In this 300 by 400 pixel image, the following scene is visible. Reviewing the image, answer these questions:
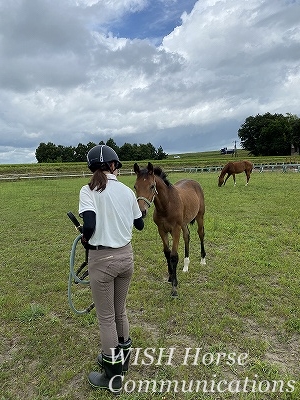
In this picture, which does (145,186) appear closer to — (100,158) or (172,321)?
(100,158)

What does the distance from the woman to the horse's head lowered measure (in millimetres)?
917

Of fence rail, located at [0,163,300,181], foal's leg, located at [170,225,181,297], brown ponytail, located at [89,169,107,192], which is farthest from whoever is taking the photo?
fence rail, located at [0,163,300,181]

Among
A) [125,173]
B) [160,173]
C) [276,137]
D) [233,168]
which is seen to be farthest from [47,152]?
[160,173]

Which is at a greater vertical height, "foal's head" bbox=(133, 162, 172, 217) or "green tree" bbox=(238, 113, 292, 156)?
"green tree" bbox=(238, 113, 292, 156)

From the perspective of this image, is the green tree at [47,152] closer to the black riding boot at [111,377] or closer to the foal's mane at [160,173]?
the foal's mane at [160,173]

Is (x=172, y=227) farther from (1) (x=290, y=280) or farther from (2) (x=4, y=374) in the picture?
(2) (x=4, y=374)

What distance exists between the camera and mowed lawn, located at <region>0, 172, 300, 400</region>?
265 centimetres

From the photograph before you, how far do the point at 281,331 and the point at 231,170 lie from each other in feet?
50.6

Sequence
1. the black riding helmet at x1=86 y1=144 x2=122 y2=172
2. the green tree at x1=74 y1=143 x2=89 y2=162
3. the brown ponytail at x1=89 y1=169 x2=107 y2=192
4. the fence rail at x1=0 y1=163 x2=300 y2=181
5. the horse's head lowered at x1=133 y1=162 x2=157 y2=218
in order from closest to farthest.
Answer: the brown ponytail at x1=89 y1=169 x2=107 y2=192 → the black riding helmet at x1=86 y1=144 x2=122 y2=172 → the horse's head lowered at x1=133 y1=162 x2=157 y2=218 → the fence rail at x1=0 y1=163 x2=300 y2=181 → the green tree at x1=74 y1=143 x2=89 y2=162

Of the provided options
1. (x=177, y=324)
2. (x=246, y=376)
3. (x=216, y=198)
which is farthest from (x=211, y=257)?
(x=216, y=198)

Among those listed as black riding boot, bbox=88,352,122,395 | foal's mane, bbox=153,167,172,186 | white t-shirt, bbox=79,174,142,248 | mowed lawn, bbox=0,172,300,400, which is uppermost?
foal's mane, bbox=153,167,172,186

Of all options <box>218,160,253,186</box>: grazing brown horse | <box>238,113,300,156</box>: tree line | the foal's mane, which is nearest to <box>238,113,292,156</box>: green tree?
<box>238,113,300,156</box>: tree line

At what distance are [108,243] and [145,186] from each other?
137 cm

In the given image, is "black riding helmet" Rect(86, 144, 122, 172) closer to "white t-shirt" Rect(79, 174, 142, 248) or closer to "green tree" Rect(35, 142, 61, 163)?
"white t-shirt" Rect(79, 174, 142, 248)
